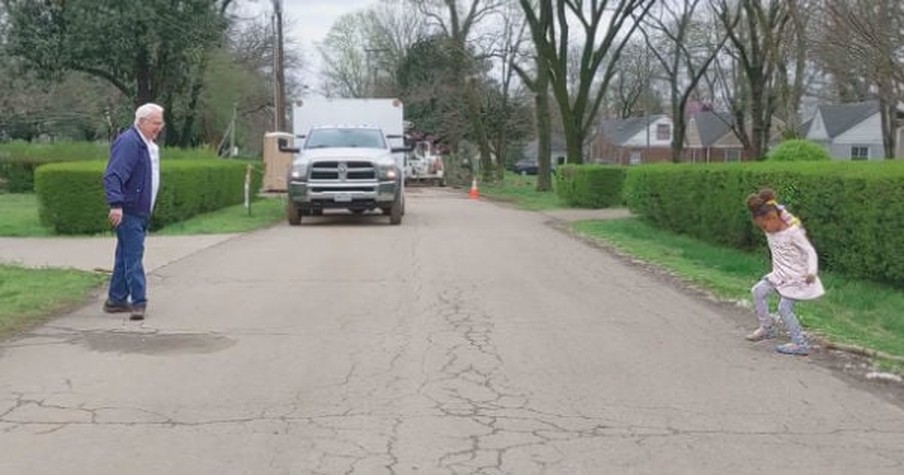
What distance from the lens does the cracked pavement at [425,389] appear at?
5.14m

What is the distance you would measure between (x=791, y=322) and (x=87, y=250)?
10.3 m

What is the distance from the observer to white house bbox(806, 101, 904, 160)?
63.4 m

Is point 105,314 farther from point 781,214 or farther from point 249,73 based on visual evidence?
point 249,73

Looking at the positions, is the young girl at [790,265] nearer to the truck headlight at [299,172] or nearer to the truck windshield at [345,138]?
the truck headlight at [299,172]

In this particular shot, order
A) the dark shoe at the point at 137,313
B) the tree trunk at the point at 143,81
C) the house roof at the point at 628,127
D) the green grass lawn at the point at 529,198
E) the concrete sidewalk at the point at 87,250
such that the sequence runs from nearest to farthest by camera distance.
Result: the dark shoe at the point at 137,313, the concrete sidewalk at the point at 87,250, the green grass lawn at the point at 529,198, the tree trunk at the point at 143,81, the house roof at the point at 628,127

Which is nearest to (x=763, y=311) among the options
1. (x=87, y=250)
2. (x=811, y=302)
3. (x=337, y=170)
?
(x=811, y=302)

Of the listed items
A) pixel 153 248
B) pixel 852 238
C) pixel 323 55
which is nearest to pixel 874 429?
pixel 852 238

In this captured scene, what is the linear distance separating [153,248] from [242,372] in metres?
→ 8.69

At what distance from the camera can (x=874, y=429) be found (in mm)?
5707

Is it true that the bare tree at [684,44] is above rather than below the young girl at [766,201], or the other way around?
above

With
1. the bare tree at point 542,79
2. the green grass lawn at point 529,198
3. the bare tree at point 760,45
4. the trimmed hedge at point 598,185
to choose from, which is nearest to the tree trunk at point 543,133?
the bare tree at point 542,79

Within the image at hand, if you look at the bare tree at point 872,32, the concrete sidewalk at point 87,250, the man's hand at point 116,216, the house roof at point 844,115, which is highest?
the house roof at point 844,115

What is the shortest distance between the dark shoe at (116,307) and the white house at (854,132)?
198ft

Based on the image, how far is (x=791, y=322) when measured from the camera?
25.7 ft
